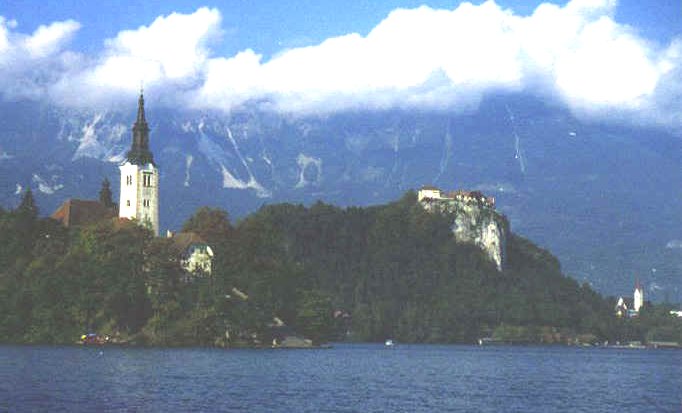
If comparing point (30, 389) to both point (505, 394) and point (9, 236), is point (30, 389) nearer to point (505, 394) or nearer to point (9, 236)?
point (505, 394)

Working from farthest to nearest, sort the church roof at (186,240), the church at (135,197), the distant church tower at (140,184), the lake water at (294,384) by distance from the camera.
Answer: the distant church tower at (140,184), the church at (135,197), the church roof at (186,240), the lake water at (294,384)

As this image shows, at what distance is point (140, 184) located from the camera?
545 feet

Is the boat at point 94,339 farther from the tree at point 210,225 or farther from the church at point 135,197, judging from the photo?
the church at point 135,197

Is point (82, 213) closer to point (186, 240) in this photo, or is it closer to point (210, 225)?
point (210, 225)

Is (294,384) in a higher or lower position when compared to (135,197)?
lower

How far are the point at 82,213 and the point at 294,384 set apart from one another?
88.0 meters

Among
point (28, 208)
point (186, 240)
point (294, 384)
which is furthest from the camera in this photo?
point (186, 240)

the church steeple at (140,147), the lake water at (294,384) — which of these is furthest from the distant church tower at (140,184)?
the lake water at (294,384)

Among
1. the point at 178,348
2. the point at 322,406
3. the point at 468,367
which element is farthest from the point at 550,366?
the point at 322,406

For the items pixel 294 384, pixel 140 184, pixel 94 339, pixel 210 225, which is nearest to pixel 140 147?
pixel 140 184

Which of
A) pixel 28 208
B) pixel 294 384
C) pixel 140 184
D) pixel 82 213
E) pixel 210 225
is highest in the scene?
pixel 140 184

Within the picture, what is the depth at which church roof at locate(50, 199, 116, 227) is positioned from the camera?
16200 centimetres

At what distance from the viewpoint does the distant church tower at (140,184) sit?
544ft

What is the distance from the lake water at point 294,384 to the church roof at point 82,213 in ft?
141
